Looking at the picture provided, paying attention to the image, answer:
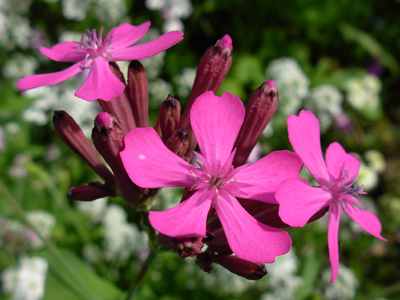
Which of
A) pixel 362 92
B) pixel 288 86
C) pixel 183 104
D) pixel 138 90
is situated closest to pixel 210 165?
pixel 138 90

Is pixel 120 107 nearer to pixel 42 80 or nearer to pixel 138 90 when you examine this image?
pixel 138 90

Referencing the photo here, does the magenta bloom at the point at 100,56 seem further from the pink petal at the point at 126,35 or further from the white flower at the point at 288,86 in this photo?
the white flower at the point at 288,86

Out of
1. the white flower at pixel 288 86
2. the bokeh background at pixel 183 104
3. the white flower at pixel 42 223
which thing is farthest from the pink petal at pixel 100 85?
the white flower at pixel 288 86

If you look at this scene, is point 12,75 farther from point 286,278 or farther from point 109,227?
point 286,278

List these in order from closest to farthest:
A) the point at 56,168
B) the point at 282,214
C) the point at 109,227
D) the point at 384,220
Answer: the point at 282,214 < the point at 109,227 < the point at 56,168 < the point at 384,220

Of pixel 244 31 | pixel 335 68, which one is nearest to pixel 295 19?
pixel 244 31

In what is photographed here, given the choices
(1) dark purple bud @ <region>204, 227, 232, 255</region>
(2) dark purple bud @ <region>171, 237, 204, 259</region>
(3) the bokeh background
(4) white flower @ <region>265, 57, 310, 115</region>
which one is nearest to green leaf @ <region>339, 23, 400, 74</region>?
(3) the bokeh background
